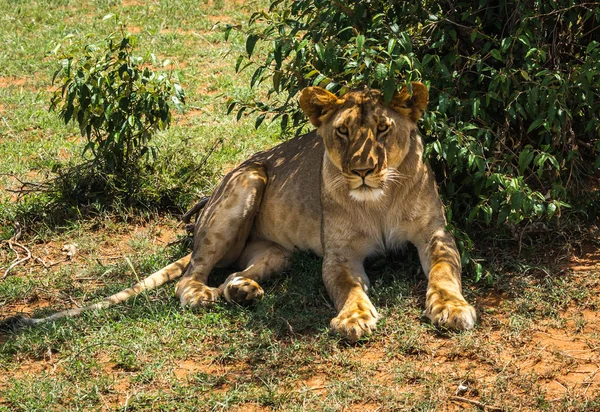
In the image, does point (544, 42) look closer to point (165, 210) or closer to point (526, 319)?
point (526, 319)

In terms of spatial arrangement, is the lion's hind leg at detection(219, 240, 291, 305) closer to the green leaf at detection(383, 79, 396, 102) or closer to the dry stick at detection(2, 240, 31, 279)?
the green leaf at detection(383, 79, 396, 102)

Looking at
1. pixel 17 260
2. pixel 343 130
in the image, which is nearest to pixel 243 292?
pixel 343 130

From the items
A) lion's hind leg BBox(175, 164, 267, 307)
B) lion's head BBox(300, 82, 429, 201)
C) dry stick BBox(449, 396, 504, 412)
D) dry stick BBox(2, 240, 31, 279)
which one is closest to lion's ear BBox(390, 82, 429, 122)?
lion's head BBox(300, 82, 429, 201)

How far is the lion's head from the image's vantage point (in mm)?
4297

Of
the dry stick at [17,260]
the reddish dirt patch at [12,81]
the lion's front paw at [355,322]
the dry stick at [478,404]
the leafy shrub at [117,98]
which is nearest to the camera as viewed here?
the dry stick at [478,404]

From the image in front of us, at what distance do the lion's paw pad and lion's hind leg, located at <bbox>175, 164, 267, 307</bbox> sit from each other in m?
1.28

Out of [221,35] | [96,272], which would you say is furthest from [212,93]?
[96,272]

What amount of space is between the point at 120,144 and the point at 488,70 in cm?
242

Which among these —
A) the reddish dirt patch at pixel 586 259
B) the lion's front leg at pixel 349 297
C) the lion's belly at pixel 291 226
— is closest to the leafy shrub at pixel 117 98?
the lion's belly at pixel 291 226

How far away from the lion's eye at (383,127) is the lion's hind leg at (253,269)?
3.15 feet

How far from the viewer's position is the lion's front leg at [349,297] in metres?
4.06

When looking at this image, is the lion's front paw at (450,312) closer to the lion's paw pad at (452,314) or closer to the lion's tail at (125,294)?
the lion's paw pad at (452,314)

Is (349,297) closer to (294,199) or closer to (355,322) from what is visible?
(355,322)

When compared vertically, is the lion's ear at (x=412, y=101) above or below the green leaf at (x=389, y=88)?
below
